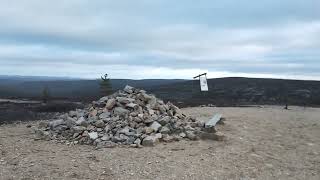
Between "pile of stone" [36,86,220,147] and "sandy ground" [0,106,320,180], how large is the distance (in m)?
0.51

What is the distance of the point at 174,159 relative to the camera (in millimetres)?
10062

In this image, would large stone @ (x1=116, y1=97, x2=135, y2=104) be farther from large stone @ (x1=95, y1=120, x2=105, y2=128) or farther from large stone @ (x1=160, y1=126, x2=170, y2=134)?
large stone @ (x1=160, y1=126, x2=170, y2=134)

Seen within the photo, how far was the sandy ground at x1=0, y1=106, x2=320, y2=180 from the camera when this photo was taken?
8.90 metres

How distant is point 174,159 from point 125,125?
2.91 meters

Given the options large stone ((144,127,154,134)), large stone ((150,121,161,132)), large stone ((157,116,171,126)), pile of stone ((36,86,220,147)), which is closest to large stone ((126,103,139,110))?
pile of stone ((36,86,220,147))

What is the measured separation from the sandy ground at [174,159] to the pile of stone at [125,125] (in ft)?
1.68

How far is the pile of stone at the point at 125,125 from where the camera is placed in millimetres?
11836

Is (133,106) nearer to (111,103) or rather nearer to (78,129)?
(111,103)

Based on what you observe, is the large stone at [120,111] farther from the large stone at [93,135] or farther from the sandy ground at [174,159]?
the sandy ground at [174,159]

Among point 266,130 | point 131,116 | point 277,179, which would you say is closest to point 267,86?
point 266,130

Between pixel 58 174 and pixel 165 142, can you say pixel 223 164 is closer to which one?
pixel 165 142

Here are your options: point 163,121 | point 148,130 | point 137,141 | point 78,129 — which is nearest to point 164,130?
point 148,130

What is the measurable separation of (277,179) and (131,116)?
529 centimetres

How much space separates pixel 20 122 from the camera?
17.0 metres
